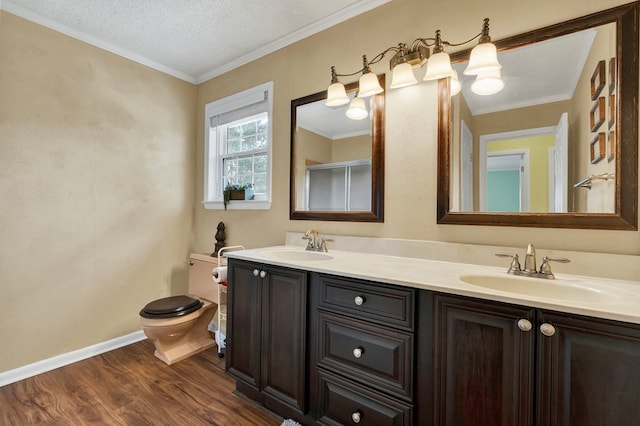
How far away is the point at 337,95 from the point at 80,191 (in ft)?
7.14

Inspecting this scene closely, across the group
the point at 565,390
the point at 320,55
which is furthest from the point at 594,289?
the point at 320,55

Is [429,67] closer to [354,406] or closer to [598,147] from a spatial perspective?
[598,147]

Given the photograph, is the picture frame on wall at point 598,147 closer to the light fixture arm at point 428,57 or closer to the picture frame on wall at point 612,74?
the picture frame on wall at point 612,74

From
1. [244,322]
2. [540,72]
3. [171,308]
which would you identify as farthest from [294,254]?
[540,72]

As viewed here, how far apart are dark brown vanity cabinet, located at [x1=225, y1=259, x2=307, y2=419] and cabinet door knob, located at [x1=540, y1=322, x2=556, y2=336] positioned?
0.96 metres

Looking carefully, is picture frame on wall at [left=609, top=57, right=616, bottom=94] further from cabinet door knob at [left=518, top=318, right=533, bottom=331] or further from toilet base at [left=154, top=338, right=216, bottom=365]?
toilet base at [left=154, top=338, right=216, bottom=365]

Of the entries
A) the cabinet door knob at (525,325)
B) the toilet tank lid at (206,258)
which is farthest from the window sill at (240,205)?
the cabinet door knob at (525,325)

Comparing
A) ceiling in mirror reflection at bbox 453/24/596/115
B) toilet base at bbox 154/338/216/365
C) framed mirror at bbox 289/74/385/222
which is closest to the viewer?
ceiling in mirror reflection at bbox 453/24/596/115

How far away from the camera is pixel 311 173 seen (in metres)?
2.20

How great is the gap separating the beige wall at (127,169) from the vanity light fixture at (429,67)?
110 millimetres

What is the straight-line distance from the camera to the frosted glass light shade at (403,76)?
1.63m

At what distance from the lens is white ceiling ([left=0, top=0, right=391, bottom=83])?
196 centimetres

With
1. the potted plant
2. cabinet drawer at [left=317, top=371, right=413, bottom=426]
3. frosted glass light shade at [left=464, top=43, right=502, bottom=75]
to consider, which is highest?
Result: frosted glass light shade at [left=464, top=43, right=502, bottom=75]

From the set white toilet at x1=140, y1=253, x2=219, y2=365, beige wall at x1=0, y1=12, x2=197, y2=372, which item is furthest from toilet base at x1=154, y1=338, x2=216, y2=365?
beige wall at x1=0, y1=12, x2=197, y2=372
